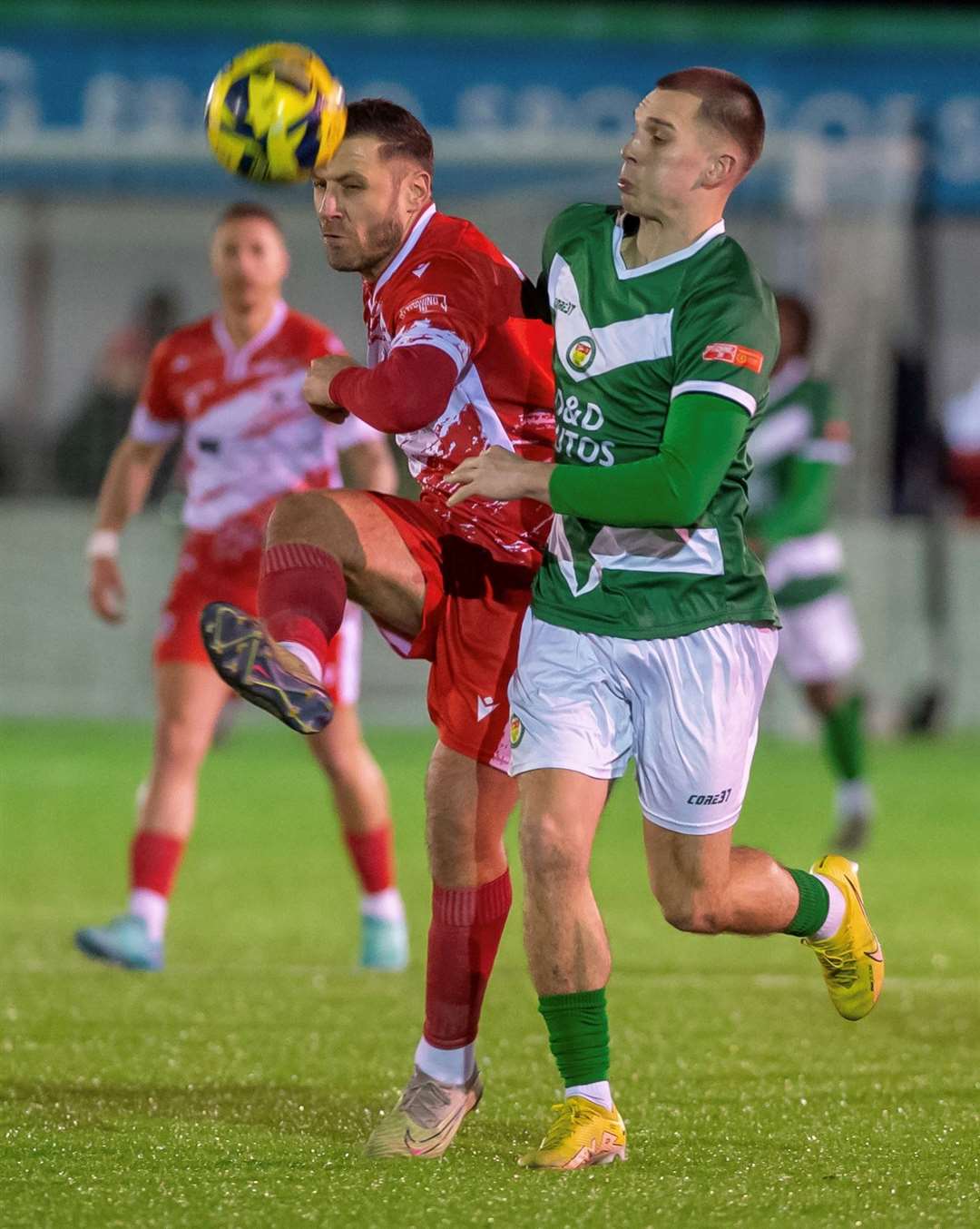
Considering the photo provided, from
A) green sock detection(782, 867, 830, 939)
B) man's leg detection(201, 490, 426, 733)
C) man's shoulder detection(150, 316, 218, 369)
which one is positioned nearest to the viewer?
man's leg detection(201, 490, 426, 733)

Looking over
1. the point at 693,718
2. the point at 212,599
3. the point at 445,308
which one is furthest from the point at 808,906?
the point at 212,599

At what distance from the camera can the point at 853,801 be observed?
31.9 feet

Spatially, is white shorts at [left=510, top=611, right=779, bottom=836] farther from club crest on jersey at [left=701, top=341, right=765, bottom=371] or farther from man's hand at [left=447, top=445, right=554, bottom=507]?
club crest on jersey at [left=701, top=341, right=765, bottom=371]

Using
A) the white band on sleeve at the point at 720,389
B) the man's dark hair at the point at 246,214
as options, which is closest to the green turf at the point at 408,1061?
the white band on sleeve at the point at 720,389

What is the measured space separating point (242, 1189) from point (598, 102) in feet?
49.1

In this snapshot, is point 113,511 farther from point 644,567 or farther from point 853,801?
point 853,801

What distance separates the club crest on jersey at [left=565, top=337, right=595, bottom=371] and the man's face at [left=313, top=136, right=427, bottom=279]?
50 cm

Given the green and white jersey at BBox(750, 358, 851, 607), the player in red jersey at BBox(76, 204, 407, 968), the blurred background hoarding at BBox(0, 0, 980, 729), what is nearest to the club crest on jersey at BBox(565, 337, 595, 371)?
the player in red jersey at BBox(76, 204, 407, 968)

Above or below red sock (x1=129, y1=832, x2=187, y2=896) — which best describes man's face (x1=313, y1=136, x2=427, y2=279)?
above

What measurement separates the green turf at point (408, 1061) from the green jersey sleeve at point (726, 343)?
146cm

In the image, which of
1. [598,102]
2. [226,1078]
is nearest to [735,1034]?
[226,1078]

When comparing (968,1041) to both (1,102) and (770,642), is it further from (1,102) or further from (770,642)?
(1,102)

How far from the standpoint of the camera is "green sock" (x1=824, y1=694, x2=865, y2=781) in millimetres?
9828

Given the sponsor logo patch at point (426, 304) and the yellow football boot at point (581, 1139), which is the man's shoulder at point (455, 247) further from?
the yellow football boot at point (581, 1139)
